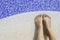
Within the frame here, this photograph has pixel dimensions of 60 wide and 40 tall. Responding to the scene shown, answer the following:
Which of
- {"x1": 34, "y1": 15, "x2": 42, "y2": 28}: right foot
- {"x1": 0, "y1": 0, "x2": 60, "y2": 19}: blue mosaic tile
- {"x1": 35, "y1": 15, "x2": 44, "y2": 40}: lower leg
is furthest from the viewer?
{"x1": 0, "y1": 0, "x2": 60, "y2": 19}: blue mosaic tile

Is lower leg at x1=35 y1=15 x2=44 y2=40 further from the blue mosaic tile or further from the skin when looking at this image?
the blue mosaic tile

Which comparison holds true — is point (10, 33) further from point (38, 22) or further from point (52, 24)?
point (52, 24)

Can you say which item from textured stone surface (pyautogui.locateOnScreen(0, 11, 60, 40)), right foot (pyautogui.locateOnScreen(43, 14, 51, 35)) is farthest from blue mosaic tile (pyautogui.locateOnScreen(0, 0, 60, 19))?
right foot (pyautogui.locateOnScreen(43, 14, 51, 35))

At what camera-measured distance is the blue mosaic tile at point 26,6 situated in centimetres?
248

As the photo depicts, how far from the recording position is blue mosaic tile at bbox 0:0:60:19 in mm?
2477

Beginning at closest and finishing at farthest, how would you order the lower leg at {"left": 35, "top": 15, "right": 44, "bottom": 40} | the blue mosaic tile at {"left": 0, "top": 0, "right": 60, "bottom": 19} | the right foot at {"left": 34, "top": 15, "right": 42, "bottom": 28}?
the lower leg at {"left": 35, "top": 15, "right": 44, "bottom": 40}, the right foot at {"left": 34, "top": 15, "right": 42, "bottom": 28}, the blue mosaic tile at {"left": 0, "top": 0, "right": 60, "bottom": 19}

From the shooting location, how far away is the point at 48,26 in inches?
60.3

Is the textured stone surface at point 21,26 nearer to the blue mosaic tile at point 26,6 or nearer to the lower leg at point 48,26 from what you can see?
the lower leg at point 48,26

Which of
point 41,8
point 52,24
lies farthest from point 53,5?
point 52,24

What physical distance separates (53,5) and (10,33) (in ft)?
3.96

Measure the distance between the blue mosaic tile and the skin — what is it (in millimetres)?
904

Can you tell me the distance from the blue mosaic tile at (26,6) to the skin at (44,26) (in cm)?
90

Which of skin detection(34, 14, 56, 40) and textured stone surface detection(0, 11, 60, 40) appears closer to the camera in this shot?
skin detection(34, 14, 56, 40)

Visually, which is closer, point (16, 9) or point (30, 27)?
point (30, 27)
